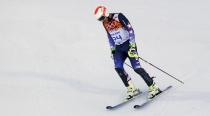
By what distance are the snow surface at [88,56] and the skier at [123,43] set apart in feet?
1.18

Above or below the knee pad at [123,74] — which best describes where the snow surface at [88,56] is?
below

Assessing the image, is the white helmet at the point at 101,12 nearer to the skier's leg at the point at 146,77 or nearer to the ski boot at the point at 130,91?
the skier's leg at the point at 146,77

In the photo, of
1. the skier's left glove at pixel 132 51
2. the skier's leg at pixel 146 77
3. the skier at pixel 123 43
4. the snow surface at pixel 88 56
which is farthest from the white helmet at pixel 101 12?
the snow surface at pixel 88 56

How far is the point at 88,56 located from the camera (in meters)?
13.6

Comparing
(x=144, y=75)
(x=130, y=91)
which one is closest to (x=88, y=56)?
(x=130, y=91)

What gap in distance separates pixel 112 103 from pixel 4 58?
15.6 feet

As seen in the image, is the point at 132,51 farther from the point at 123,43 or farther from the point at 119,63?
the point at 119,63

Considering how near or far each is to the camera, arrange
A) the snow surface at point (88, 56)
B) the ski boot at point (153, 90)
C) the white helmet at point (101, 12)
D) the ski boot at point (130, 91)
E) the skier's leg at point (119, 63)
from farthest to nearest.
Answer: the snow surface at point (88, 56), the ski boot at point (130, 91), the skier's leg at point (119, 63), the ski boot at point (153, 90), the white helmet at point (101, 12)

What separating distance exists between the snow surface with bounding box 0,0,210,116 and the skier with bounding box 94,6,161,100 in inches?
14.1

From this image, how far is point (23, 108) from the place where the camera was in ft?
35.9

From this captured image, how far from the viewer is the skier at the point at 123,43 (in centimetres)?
977

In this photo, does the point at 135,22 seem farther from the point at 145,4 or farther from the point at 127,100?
the point at 127,100

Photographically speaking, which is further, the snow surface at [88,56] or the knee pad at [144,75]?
the snow surface at [88,56]

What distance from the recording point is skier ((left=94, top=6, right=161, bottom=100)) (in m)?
9.77
